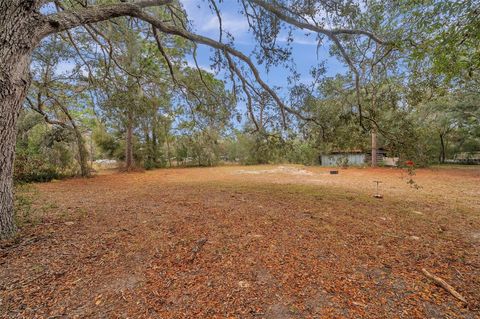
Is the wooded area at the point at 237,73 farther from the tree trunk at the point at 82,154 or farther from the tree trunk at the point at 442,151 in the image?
the tree trunk at the point at 442,151

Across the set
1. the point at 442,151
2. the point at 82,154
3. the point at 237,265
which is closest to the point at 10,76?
the point at 237,265

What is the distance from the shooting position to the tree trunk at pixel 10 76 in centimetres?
203

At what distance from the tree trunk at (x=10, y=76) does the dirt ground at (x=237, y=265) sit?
0.55 m

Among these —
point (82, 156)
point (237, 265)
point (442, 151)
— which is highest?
point (82, 156)

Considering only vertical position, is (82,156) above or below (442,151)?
above

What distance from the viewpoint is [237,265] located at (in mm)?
1923

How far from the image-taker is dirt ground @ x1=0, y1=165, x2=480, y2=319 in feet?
4.57

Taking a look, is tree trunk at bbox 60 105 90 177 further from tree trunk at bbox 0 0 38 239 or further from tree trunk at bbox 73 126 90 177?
tree trunk at bbox 0 0 38 239

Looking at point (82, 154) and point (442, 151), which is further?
point (442, 151)

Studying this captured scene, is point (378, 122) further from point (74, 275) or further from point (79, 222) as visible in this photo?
point (79, 222)

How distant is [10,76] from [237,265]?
118 inches

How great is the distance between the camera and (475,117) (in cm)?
1139

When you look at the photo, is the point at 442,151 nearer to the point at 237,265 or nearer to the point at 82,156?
the point at 237,265

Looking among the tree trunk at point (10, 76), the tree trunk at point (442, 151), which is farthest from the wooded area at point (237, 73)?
the tree trunk at point (442, 151)
